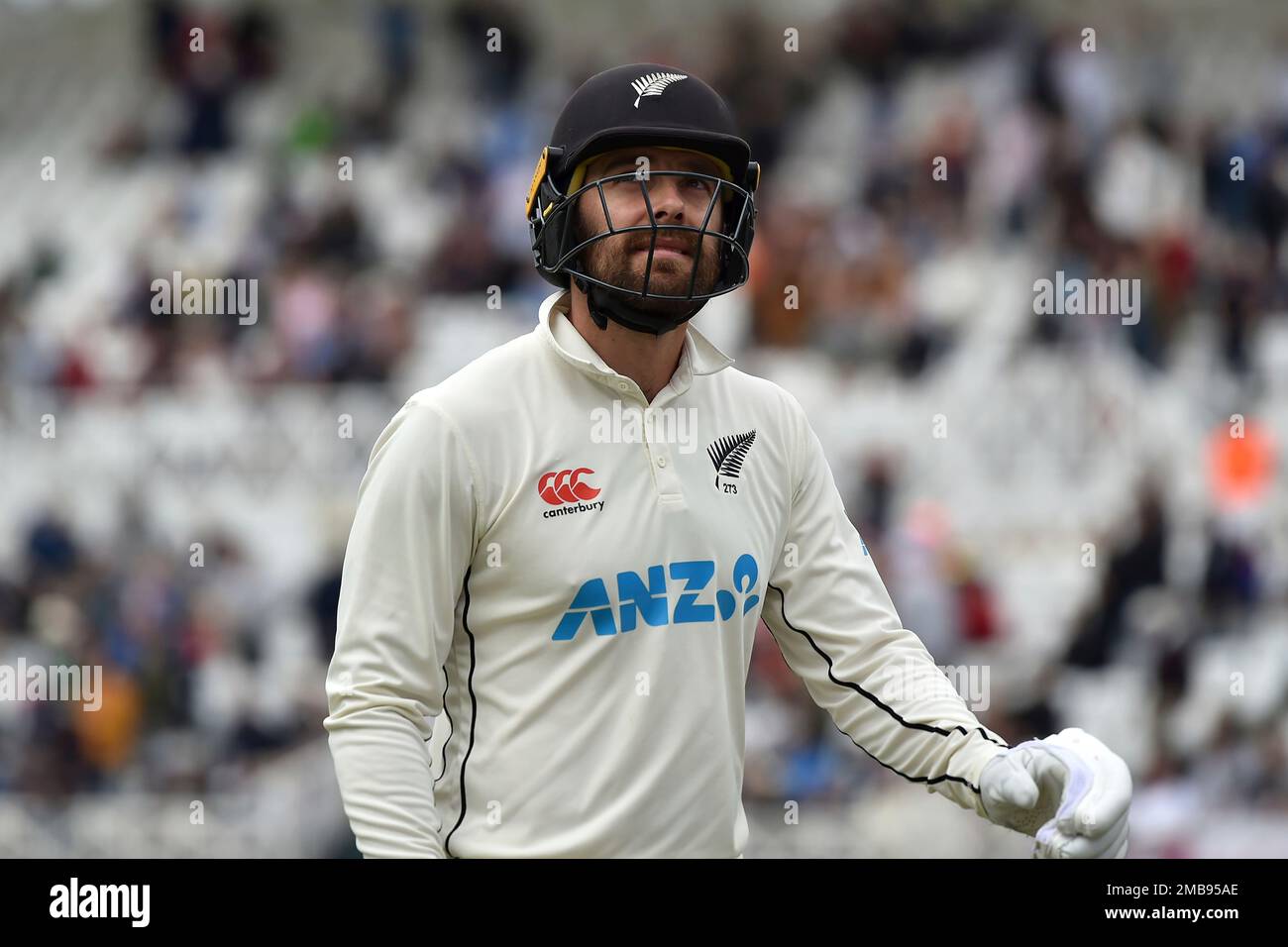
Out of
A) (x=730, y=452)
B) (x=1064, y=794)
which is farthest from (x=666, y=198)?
(x=1064, y=794)

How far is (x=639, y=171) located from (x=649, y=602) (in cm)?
77

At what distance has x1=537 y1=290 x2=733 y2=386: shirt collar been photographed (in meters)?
2.85

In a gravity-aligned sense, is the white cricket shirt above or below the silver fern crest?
below

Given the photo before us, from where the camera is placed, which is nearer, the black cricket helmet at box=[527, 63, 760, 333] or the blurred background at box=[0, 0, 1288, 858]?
the black cricket helmet at box=[527, 63, 760, 333]

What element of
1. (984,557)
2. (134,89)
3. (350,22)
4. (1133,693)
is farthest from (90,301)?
(1133,693)

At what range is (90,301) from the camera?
10273 millimetres

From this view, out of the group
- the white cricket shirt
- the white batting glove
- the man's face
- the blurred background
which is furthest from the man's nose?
the blurred background

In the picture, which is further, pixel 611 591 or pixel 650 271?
pixel 650 271

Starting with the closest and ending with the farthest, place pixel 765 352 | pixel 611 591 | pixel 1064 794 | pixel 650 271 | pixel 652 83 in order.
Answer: pixel 1064 794
pixel 611 591
pixel 650 271
pixel 652 83
pixel 765 352

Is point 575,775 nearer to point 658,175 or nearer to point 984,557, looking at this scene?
point 658,175

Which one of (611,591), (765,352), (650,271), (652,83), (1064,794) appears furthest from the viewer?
(765,352)

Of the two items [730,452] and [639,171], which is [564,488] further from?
[639,171]

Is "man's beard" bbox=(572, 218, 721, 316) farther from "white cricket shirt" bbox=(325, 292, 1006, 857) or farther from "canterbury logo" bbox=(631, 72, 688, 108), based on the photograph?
"canterbury logo" bbox=(631, 72, 688, 108)

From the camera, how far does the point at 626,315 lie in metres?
2.86
